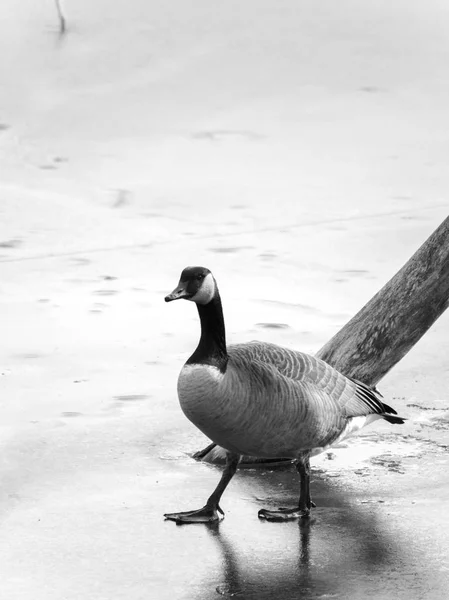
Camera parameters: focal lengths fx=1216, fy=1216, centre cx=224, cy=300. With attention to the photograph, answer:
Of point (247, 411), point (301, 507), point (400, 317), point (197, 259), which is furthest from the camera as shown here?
point (197, 259)

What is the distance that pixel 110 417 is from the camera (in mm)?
6496

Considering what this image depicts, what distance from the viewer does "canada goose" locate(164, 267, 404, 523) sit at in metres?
5.02

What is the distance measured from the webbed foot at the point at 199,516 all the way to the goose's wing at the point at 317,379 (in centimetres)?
64

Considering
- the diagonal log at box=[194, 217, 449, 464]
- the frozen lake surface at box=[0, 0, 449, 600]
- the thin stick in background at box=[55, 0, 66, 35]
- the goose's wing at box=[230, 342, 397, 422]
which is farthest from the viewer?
the thin stick in background at box=[55, 0, 66, 35]

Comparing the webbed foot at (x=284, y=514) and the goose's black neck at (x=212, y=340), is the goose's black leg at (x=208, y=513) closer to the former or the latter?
the webbed foot at (x=284, y=514)

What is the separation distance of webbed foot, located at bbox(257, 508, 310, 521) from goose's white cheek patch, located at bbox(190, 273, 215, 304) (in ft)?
3.06

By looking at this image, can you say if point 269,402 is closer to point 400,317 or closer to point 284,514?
point 284,514

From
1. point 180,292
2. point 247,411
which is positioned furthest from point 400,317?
point 180,292

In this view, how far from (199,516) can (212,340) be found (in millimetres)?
742

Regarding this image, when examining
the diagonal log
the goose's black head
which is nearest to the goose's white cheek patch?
the goose's black head

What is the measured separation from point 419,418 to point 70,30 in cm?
987

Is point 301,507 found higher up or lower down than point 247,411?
lower down

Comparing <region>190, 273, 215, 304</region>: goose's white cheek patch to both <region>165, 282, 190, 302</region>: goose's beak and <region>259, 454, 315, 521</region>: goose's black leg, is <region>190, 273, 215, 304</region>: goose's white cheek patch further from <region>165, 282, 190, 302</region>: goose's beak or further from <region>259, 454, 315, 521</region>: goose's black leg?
<region>259, 454, 315, 521</region>: goose's black leg

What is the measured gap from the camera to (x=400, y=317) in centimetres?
617
